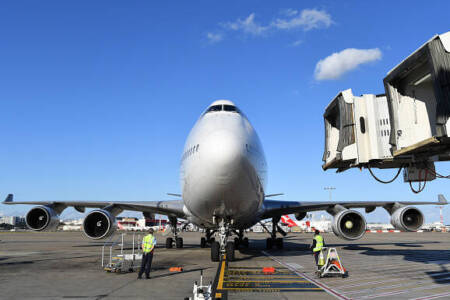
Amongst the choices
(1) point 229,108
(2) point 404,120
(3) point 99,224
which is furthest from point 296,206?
(2) point 404,120

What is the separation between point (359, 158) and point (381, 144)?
1.69 feet

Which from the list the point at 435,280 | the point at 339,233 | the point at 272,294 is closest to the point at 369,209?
the point at 339,233

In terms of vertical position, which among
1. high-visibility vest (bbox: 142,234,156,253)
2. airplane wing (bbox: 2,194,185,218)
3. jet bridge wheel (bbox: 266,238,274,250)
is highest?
airplane wing (bbox: 2,194,185,218)

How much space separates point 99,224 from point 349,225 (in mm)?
9969

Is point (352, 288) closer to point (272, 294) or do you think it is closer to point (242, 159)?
point (272, 294)

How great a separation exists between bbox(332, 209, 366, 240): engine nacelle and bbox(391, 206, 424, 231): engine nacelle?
7.97 feet

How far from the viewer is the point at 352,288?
6781 millimetres

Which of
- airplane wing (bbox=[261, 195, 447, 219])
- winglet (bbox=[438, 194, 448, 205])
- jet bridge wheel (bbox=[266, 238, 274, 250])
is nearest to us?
airplane wing (bbox=[261, 195, 447, 219])

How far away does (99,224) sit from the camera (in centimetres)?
1357

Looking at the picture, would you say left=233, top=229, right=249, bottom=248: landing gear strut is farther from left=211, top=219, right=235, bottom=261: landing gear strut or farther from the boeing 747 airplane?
left=211, top=219, right=235, bottom=261: landing gear strut

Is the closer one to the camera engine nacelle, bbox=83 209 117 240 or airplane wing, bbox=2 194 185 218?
engine nacelle, bbox=83 209 117 240

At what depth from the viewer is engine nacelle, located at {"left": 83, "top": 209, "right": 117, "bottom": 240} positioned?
13219 millimetres

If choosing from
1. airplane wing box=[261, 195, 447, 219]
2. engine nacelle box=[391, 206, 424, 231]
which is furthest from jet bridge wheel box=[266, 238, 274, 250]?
engine nacelle box=[391, 206, 424, 231]

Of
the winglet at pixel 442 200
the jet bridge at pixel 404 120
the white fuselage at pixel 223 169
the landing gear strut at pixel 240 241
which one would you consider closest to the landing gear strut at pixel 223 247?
the white fuselage at pixel 223 169
